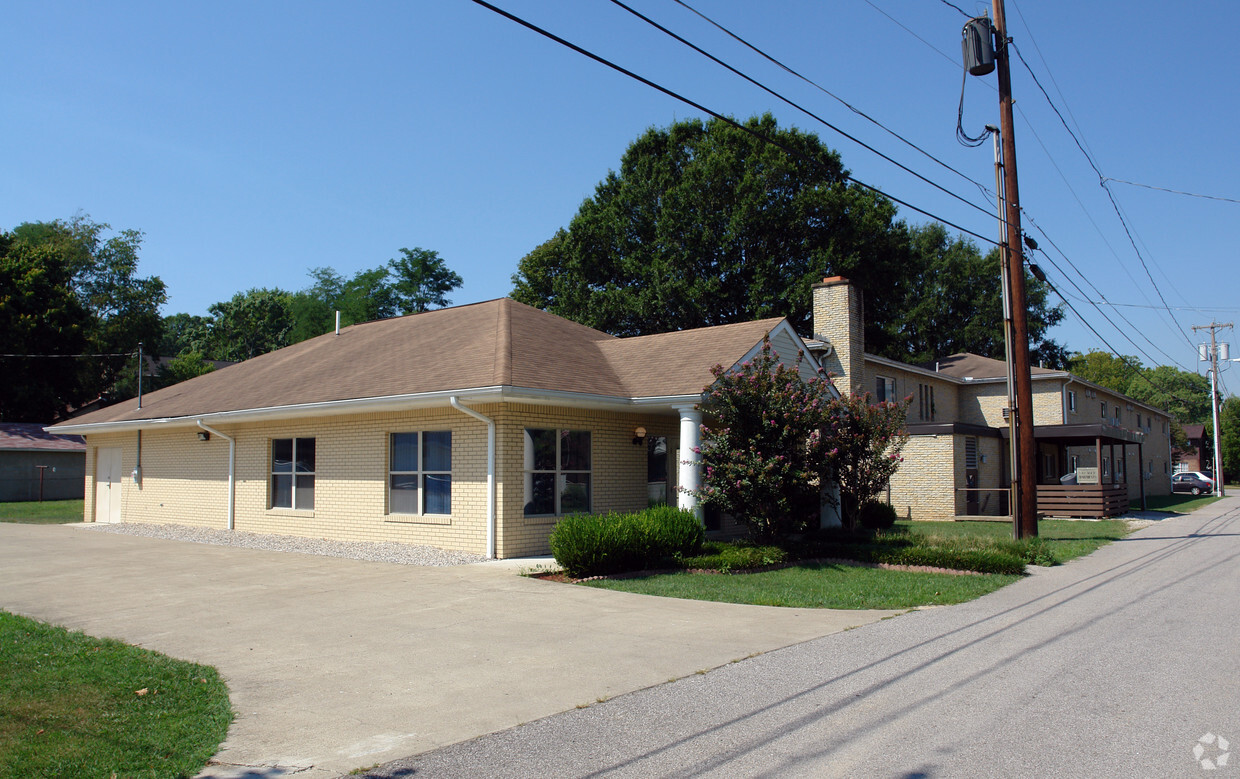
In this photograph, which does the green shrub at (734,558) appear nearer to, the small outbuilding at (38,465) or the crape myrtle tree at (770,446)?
the crape myrtle tree at (770,446)

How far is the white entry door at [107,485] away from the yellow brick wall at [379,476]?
199cm

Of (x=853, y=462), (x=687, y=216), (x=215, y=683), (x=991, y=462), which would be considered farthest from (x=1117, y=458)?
(x=215, y=683)

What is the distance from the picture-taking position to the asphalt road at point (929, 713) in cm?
489

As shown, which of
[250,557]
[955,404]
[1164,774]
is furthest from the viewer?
[955,404]

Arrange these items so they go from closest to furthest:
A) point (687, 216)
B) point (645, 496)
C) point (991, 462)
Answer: point (645, 496) → point (991, 462) → point (687, 216)

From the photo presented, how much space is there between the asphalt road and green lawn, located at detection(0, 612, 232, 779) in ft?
4.67

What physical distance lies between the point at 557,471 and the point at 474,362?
2551 mm

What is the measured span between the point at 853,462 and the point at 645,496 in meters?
4.25

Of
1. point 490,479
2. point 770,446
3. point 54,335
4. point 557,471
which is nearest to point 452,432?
point 490,479

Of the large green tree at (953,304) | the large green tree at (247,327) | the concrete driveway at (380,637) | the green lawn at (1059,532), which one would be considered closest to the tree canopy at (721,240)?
the large green tree at (953,304)

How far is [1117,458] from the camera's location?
41.2 meters

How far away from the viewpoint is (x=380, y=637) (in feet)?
27.9

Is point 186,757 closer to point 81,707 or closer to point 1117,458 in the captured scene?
point 81,707

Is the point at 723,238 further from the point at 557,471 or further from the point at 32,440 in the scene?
the point at 32,440
